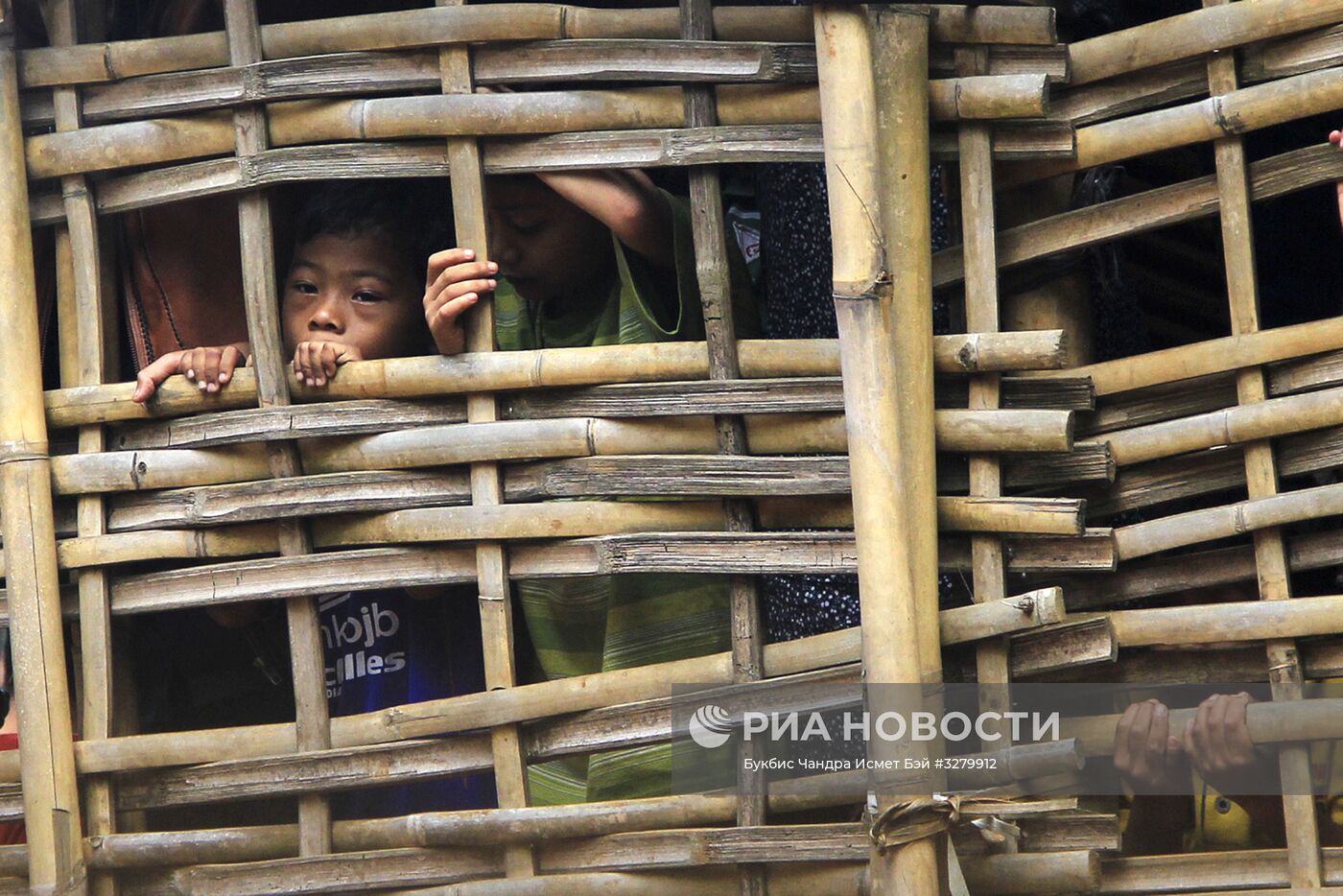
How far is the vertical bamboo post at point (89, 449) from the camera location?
8.47ft

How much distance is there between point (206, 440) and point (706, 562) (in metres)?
0.82

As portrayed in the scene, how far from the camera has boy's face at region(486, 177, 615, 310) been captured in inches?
109

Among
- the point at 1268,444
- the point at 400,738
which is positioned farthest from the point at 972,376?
the point at 400,738

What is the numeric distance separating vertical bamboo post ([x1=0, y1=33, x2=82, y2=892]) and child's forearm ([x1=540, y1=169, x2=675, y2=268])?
84 cm

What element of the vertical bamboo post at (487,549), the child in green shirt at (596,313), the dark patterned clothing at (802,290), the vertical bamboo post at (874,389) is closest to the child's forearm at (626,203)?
the child in green shirt at (596,313)

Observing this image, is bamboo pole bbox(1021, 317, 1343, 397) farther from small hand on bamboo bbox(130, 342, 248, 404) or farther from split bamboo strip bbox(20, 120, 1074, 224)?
small hand on bamboo bbox(130, 342, 248, 404)

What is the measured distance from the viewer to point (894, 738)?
222 cm

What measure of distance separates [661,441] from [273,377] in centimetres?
62

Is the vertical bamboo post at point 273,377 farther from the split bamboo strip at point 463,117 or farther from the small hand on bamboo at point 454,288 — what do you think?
the small hand on bamboo at point 454,288

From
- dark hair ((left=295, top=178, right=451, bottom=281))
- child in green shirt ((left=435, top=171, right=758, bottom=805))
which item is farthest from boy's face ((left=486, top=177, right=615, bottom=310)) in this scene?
dark hair ((left=295, top=178, right=451, bottom=281))

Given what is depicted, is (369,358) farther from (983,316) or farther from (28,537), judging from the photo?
(983,316)

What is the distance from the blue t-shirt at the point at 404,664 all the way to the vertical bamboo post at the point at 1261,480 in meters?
1.35

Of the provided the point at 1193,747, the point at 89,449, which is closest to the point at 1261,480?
the point at 1193,747

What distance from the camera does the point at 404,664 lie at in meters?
2.96
